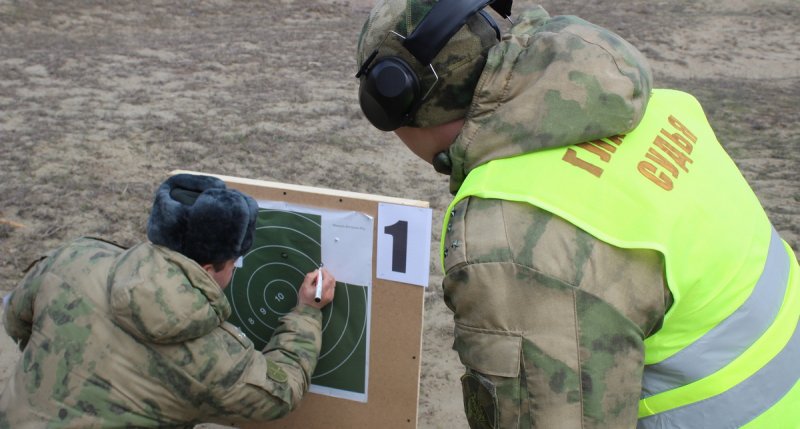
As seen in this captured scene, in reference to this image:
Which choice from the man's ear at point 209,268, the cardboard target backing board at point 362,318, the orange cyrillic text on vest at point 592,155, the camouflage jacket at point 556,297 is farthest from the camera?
the cardboard target backing board at point 362,318

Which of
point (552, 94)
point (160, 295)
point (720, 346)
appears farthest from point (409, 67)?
point (160, 295)

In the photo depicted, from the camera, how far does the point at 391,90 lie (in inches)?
51.2

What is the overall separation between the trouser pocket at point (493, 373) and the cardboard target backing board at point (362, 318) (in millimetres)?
1118

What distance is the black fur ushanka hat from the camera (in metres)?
1.79

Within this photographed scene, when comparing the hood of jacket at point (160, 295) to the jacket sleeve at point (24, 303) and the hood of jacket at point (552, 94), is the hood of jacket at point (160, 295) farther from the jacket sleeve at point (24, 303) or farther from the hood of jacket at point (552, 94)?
the hood of jacket at point (552, 94)

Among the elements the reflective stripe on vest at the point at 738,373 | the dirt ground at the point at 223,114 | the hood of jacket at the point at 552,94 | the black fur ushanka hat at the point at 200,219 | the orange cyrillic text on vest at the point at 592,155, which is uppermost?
the hood of jacket at the point at 552,94

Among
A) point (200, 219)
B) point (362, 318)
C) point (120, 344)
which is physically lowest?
point (362, 318)

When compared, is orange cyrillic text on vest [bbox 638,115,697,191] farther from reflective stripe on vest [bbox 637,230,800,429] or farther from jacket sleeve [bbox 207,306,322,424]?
jacket sleeve [bbox 207,306,322,424]

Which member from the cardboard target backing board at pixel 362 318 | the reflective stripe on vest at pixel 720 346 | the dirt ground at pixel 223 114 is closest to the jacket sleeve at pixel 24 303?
the cardboard target backing board at pixel 362 318

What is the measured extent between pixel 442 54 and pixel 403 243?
1017 millimetres

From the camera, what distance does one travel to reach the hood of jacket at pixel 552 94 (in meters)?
1.15

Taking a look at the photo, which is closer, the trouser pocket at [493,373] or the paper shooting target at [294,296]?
the trouser pocket at [493,373]

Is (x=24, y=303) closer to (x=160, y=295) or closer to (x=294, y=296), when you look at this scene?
(x=160, y=295)

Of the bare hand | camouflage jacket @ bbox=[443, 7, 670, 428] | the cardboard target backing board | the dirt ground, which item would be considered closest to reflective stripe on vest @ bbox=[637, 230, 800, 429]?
camouflage jacket @ bbox=[443, 7, 670, 428]
